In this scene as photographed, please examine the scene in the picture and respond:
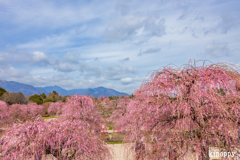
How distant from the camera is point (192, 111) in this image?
4.83m

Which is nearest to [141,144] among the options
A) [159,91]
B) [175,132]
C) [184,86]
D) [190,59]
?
[175,132]

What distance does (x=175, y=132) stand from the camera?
15.5 ft

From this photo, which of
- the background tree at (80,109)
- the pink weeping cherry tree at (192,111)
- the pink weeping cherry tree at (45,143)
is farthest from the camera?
the background tree at (80,109)

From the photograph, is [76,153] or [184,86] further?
[76,153]

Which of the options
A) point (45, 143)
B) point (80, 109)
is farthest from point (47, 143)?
point (80, 109)

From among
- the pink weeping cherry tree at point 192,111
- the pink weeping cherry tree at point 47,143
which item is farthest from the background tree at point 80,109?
the pink weeping cherry tree at point 192,111

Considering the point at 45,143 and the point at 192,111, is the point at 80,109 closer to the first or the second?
the point at 45,143

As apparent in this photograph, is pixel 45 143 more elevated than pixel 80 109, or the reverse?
pixel 80 109

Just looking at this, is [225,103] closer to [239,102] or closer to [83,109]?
[239,102]

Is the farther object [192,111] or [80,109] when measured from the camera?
[80,109]

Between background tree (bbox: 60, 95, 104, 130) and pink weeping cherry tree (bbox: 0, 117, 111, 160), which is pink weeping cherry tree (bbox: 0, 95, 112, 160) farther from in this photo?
background tree (bbox: 60, 95, 104, 130)

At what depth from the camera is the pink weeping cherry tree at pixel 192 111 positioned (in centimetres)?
440

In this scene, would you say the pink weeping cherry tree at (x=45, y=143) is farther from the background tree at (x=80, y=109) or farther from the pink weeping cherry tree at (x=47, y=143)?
the background tree at (x=80, y=109)

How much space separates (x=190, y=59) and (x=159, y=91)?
155 centimetres
